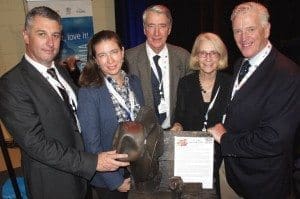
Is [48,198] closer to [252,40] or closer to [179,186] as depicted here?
[179,186]


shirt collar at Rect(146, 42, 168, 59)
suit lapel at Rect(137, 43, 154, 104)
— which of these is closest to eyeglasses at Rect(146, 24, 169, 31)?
shirt collar at Rect(146, 42, 168, 59)

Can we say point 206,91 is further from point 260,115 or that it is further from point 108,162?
point 108,162

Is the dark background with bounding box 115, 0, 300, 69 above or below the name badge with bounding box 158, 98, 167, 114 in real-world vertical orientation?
above

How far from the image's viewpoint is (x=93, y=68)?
7.50 feet

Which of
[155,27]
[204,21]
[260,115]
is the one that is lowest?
[260,115]

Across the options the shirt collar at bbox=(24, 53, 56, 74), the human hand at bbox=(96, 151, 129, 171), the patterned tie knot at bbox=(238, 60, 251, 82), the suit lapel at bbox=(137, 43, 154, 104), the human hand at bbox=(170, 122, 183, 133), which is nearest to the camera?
the human hand at bbox=(96, 151, 129, 171)

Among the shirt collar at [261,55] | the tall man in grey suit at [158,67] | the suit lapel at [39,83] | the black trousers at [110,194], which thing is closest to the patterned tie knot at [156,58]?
the tall man in grey suit at [158,67]

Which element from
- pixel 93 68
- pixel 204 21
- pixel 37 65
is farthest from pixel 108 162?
pixel 204 21

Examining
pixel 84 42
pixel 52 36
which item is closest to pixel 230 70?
pixel 84 42

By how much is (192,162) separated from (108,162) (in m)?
0.52

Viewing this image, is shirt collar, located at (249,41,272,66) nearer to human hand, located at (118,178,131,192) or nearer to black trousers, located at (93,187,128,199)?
human hand, located at (118,178,131,192)

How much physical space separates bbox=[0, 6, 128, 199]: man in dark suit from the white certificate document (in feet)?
1.20

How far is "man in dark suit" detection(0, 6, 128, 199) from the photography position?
203 centimetres

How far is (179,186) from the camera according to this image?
1.89m
